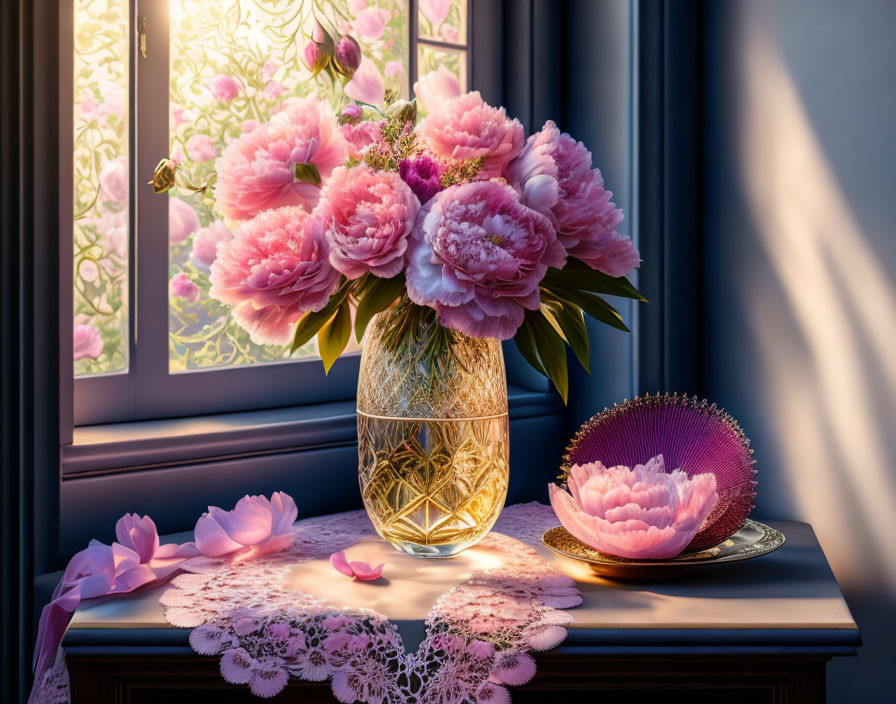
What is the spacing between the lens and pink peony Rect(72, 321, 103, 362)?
125 centimetres

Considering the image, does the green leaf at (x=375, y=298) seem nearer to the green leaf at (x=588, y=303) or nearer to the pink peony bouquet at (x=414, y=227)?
the pink peony bouquet at (x=414, y=227)

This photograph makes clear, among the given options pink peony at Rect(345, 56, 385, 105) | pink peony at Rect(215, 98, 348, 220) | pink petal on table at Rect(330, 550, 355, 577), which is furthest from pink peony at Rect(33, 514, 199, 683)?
pink peony at Rect(345, 56, 385, 105)

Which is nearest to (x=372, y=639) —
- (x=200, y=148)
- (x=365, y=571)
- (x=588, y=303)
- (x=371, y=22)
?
(x=365, y=571)

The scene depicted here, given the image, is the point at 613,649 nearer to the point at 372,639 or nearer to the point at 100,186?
the point at 372,639

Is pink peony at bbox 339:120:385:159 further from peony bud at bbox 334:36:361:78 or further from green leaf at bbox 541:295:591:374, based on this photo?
green leaf at bbox 541:295:591:374

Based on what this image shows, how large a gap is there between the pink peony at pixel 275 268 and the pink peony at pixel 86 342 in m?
0.41

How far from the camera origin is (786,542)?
1202 mm

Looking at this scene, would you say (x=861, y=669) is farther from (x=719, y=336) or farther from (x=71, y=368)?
(x=71, y=368)

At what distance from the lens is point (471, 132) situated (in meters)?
0.98

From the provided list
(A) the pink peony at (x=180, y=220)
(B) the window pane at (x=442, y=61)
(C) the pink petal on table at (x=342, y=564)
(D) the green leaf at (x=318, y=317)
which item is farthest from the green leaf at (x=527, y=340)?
(B) the window pane at (x=442, y=61)

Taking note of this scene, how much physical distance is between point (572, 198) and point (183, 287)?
63cm

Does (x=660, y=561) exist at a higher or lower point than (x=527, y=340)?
lower

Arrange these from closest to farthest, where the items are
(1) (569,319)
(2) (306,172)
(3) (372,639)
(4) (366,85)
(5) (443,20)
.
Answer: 1. (3) (372,639)
2. (2) (306,172)
3. (1) (569,319)
4. (4) (366,85)
5. (5) (443,20)

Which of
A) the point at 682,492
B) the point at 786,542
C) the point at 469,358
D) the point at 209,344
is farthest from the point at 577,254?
the point at 209,344
